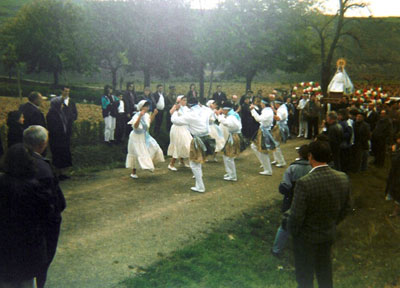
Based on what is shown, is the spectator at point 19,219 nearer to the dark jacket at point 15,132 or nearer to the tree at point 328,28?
the dark jacket at point 15,132

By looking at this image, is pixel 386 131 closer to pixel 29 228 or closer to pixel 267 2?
pixel 29 228

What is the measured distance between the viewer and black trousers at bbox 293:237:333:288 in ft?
13.2

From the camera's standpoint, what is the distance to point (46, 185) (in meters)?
3.58

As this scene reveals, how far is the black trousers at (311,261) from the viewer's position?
4016mm

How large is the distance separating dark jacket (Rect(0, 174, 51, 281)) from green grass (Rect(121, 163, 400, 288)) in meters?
1.66

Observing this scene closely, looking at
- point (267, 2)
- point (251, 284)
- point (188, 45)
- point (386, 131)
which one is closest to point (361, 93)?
point (386, 131)

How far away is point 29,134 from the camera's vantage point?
379cm

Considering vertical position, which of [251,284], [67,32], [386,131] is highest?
[67,32]

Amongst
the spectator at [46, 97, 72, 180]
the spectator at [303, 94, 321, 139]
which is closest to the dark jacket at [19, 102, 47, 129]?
the spectator at [46, 97, 72, 180]

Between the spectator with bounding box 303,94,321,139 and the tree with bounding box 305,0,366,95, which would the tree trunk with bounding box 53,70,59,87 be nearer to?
the spectator with bounding box 303,94,321,139

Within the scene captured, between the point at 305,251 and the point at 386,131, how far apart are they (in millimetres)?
9560

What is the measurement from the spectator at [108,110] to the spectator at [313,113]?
781 cm

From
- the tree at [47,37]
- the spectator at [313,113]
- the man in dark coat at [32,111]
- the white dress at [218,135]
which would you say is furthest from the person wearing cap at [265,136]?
the spectator at [313,113]

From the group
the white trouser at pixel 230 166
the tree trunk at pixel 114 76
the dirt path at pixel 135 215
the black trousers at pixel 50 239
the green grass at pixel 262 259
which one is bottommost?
the green grass at pixel 262 259
